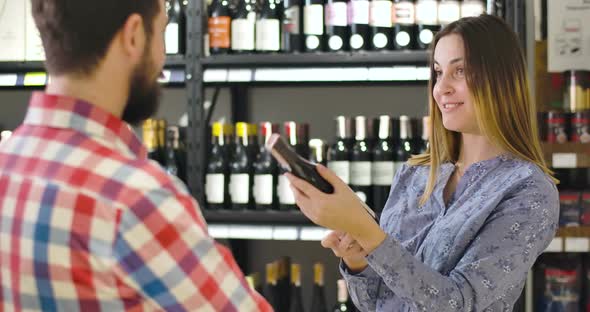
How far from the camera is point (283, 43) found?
3186 mm

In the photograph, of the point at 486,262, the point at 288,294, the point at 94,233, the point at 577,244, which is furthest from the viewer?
the point at 288,294

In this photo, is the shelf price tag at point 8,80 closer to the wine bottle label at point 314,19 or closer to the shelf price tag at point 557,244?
the wine bottle label at point 314,19

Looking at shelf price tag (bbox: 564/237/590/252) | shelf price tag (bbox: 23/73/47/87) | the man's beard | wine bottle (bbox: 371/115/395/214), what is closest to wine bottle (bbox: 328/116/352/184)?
wine bottle (bbox: 371/115/395/214)

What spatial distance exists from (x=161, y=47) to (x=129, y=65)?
6cm

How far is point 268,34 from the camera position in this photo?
10.3ft

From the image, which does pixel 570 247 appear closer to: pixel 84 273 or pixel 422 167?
pixel 422 167

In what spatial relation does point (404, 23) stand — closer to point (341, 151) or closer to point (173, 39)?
point (341, 151)

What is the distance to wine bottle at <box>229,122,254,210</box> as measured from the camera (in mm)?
3162

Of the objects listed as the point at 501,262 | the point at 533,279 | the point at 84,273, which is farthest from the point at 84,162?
A: the point at 533,279

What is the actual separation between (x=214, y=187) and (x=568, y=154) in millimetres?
1295

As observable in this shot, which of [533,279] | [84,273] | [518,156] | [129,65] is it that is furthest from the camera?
[533,279]

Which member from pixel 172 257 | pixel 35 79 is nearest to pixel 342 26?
pixel 35 79

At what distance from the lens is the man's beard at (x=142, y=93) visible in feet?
3.19

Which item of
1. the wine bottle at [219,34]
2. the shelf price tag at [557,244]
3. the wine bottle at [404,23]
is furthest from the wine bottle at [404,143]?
the wine bottle at [219,34]
